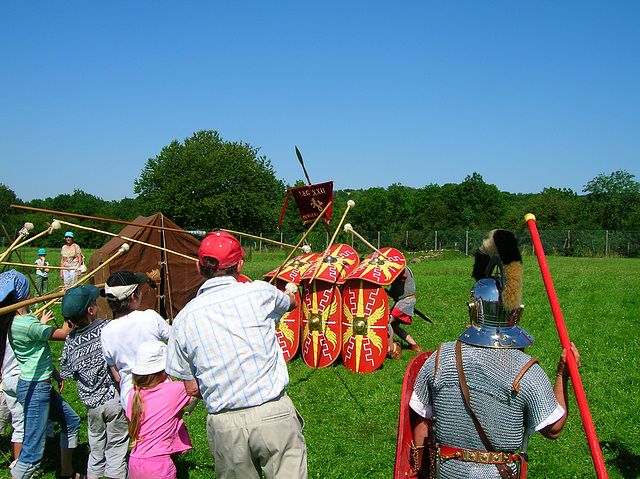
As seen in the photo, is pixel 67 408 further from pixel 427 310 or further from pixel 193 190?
pixel 193 190

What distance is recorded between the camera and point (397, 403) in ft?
18.2

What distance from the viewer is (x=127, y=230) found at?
36.1 feet

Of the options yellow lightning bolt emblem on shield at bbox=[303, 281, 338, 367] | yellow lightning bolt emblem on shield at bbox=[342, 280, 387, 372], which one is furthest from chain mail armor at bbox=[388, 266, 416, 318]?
yellow lightning bolt emblem on shield at bbox=[303, 281, 338, 367]

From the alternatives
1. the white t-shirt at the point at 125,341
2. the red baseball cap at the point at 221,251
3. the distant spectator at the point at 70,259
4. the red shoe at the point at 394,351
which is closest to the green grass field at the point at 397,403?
the red shoe at the point at 394,351

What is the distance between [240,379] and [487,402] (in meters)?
1.14

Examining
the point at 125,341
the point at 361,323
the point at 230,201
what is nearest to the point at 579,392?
the point at 125,341

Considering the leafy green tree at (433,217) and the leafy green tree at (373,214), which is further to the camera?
the leafy green tree at (373,214)

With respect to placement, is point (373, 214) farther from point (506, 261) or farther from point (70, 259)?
point (506, 261)

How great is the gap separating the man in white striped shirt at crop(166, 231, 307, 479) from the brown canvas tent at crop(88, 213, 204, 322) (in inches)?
310

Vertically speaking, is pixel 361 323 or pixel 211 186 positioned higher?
pixel 211 186

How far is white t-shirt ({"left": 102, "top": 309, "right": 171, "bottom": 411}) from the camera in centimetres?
337

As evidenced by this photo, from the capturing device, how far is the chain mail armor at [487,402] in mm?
2119

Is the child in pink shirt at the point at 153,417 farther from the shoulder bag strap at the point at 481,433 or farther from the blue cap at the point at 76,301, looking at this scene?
the shoulder bag strap at the point at 481,433

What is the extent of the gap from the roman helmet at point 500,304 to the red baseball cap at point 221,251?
4.01ft
